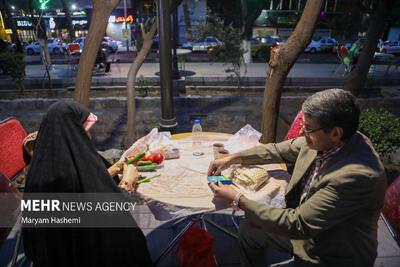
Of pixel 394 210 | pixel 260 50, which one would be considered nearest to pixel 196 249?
pixel 394 210

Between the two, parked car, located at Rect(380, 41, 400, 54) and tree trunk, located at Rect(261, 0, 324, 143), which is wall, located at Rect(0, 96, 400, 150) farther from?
parked car, located at Rect(380, 41, 400, 54)

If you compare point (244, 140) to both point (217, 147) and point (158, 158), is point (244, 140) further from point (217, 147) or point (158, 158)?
point (158, 158)

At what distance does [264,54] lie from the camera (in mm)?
18953

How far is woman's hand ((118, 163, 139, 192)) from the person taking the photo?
1.87 metres

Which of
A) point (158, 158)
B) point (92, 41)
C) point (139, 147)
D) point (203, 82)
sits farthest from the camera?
point (203, 82)

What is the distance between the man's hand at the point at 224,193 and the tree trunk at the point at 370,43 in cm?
655

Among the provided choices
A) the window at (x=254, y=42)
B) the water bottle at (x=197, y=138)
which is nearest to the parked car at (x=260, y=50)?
the window at (x=254, y=42)

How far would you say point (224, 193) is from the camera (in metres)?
1.70

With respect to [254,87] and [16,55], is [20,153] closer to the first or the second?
[16,55]

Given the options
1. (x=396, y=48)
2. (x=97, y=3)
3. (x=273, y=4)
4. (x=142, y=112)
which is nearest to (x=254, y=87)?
(x=142, y=112)

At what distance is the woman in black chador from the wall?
407 cm

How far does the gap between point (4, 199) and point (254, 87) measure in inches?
377

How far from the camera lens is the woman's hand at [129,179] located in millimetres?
1874

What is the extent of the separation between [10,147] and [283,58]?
329 centimetres
